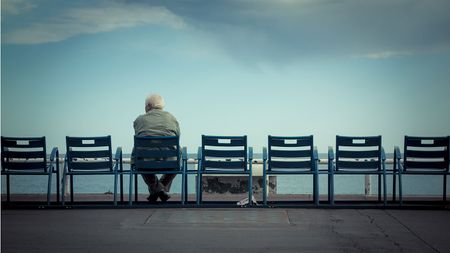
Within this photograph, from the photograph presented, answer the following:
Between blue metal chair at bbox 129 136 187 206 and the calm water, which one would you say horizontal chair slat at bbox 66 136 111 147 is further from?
the calm water

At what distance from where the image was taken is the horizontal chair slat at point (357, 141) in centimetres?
891

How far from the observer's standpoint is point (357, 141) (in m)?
8.92

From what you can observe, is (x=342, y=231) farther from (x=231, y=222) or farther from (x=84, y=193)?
(x=84, y=193)

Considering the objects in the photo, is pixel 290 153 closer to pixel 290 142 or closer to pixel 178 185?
pixel 290 142

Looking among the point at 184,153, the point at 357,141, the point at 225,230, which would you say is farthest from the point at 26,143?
the point at 357,141

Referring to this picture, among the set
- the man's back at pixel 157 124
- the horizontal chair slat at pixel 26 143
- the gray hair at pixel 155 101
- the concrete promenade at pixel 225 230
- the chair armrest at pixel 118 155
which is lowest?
the concrete promenade at pixel 225 230

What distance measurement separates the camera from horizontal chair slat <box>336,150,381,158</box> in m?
8.95

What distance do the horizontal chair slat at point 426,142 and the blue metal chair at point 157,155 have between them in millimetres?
2840

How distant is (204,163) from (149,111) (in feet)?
3.80

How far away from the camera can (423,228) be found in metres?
6.87

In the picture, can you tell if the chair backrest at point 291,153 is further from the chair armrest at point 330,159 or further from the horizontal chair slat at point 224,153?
the horizontal chair slat at point 224,153

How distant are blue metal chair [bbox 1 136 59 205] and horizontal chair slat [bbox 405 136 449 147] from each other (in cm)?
455

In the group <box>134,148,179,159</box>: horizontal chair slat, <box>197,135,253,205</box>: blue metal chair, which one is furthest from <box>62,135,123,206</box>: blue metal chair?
<box>197,135,253,205</box>: blue metal chair

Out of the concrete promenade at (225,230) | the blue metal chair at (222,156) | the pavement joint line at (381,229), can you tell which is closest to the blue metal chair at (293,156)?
the blue metal chair at (222,156)
